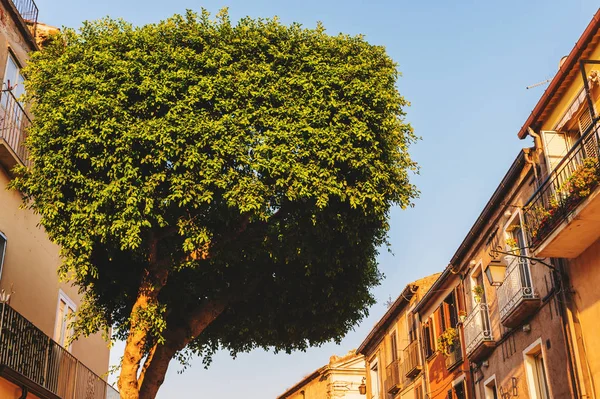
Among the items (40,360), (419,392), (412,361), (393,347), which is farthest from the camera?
(393,347)

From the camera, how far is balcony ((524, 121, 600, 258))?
42.2 ft

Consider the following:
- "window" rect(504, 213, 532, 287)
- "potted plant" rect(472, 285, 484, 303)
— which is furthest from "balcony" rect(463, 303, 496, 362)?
"window" rect(504, 213, 532, 287)

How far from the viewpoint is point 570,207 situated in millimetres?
13469

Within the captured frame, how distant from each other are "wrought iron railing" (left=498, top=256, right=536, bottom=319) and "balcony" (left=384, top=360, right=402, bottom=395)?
13.5 m

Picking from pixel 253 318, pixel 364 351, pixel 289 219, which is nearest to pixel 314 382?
pixel 364 351

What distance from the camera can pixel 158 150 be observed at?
14.9 meters

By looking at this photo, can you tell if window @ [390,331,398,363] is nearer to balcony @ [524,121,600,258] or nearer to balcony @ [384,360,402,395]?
balcony @ [384,360,402,395]

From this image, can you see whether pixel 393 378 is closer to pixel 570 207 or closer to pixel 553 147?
pixel 553 147

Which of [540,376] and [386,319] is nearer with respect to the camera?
[540,376]

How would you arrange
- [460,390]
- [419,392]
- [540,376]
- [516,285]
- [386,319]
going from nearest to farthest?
[540,376]
[516,285]
[460,390]
[419,392]
[386,319]

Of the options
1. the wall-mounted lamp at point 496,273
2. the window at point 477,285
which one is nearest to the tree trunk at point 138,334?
the wall-mounted lamp at point 496,273

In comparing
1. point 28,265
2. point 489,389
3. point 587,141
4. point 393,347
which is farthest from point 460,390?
point 28,265

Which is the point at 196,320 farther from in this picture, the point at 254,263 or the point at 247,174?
the point at 247,174

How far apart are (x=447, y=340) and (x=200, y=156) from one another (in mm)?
12831
